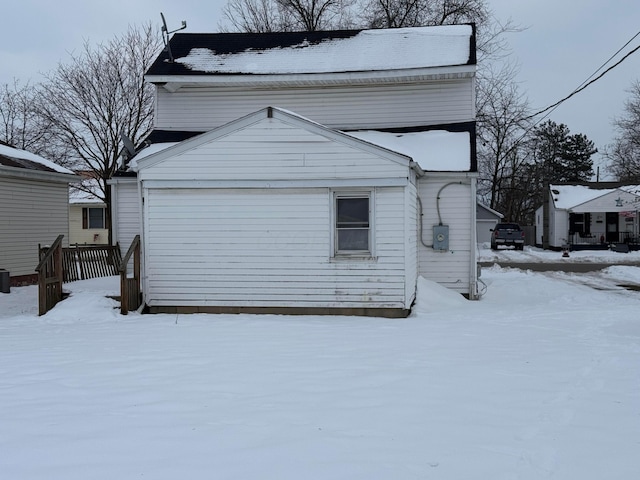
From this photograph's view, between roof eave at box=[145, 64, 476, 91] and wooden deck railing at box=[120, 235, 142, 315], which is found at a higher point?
roof eave at box=[145, 64, 476, 91]

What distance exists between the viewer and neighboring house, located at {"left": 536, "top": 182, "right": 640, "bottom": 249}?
38.8m

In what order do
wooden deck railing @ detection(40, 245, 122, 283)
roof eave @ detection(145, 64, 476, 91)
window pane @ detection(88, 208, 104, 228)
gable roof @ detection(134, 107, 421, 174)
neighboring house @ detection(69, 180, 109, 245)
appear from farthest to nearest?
window pane @ detection(88, 208, 104, 228)
neighboring house @ detection(69, 180, 109, 245)
roof eave @ detection(145, 64, 476, 91)
wooden deck railing @ detection(40, 245, 122, 283)
gable roof @ detection(134, 107, 421, 174)

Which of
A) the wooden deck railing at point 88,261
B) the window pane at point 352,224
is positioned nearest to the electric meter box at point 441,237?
the window pane at point 352,224

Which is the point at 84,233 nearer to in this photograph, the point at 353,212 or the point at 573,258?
the point at 573,258

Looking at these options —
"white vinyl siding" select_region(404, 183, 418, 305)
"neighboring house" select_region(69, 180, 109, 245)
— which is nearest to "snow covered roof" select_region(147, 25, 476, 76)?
"white vinyl siding" select_region(404, 183, 418, 305)

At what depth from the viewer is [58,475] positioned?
393 cm

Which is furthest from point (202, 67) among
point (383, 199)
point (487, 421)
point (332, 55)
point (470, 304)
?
point (487, 421)

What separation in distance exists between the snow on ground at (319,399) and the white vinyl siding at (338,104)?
6847 mm

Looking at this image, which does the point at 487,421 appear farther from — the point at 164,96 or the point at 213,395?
the point at 164,96

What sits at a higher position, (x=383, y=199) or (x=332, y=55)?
(x=332, y=55)

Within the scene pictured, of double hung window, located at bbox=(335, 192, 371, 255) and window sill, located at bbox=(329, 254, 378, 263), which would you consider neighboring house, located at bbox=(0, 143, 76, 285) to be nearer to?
double hung window, located at bbox=(335, 192, 371, 255)

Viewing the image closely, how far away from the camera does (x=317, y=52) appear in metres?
17.1

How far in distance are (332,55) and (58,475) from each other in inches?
578

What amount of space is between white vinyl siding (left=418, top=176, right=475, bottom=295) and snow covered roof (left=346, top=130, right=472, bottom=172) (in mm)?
329
